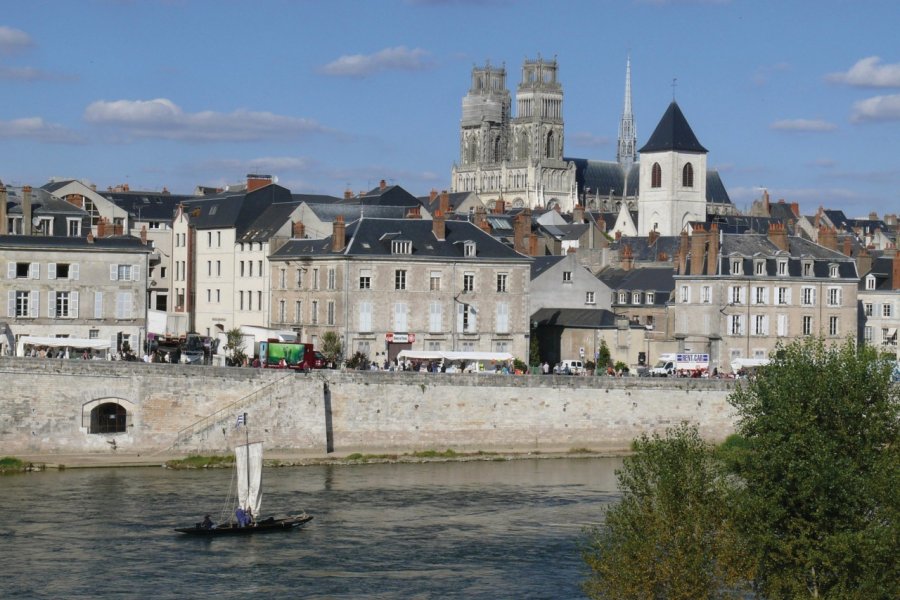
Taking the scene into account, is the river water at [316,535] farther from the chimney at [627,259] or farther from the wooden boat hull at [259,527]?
the chimney at [627,259]

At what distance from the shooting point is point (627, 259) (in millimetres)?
88812

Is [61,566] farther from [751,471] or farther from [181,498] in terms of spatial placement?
[751,471]

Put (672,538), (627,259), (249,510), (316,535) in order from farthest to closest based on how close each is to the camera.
Result: (627,259) → (249,510) → (316,535) → (672,538)

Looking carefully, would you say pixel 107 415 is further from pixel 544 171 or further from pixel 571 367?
pixel 544 171

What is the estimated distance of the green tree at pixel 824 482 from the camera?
28859 mm

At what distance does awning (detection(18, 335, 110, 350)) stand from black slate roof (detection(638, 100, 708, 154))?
249 ft

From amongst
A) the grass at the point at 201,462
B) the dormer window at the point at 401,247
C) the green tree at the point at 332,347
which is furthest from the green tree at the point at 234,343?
the grass at the point at 201,462

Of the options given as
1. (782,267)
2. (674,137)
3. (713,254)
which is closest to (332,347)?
(713,254)

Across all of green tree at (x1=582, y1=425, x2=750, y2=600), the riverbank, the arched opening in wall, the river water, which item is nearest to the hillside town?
the arched opening in wall

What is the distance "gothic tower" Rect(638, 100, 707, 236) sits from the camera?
132000 mm

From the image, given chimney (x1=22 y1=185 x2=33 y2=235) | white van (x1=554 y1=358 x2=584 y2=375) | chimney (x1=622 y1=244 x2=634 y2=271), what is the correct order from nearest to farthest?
chimney (x1=22 y1=185 x2=33 y2=235) → white van (x1=554 y1=358 x2=584 y2=375) → chimney (x1=622 y1=244 x2=634 y2=271)

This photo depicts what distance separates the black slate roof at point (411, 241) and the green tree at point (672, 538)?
39367 mm

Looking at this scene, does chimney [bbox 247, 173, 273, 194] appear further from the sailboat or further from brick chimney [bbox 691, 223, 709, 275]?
A: the sailboat

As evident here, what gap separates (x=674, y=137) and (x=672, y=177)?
3.09 metres
